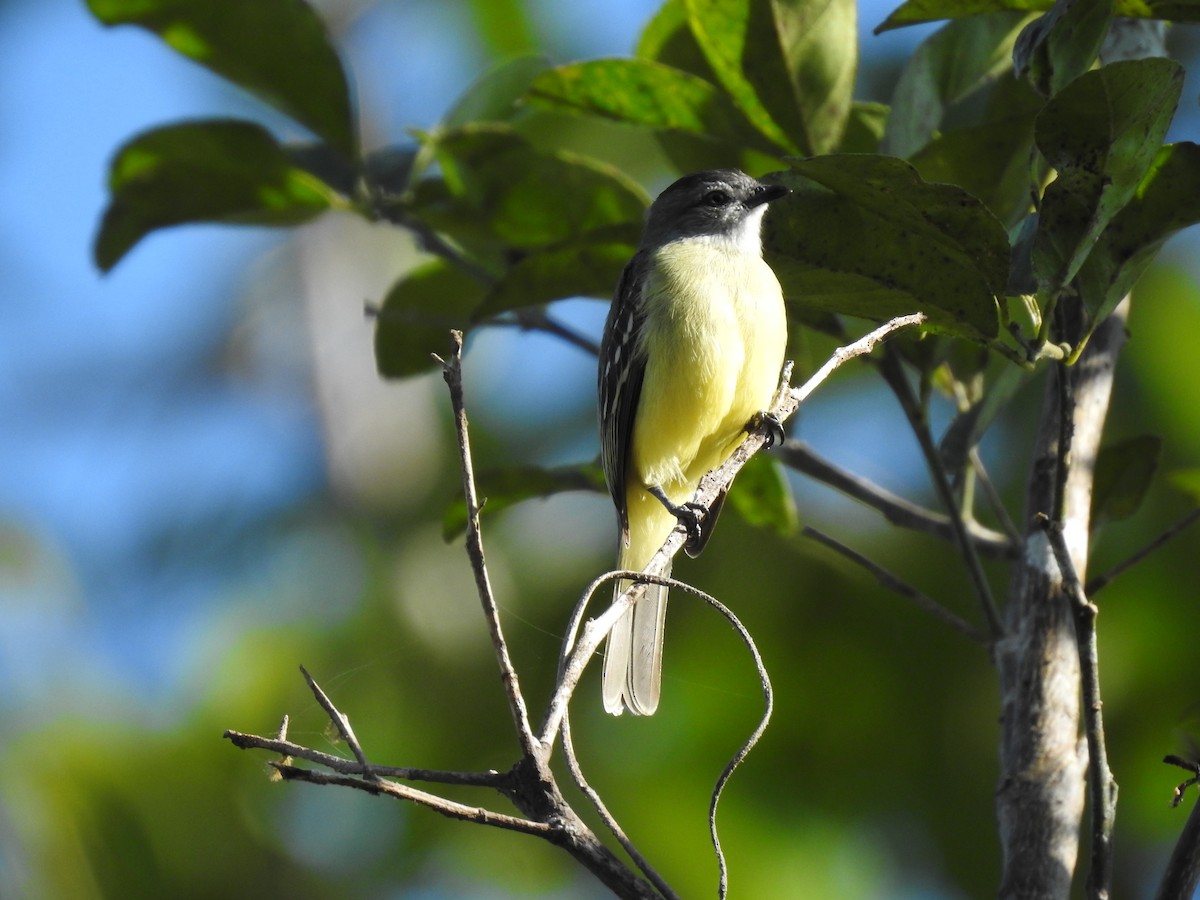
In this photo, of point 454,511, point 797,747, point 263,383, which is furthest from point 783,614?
point 263,383

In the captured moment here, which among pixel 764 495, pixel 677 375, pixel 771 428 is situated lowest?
pixel 764 495

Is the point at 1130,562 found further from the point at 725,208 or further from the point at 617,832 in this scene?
the point at 725,208

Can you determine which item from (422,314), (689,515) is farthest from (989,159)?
(422,314)

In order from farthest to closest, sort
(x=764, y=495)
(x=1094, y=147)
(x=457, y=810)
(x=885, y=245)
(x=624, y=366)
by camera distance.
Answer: (x=624, y=366), (x=764, y=495), (x=885, y=245), (x=1094, y=147), (x=457, y=810)

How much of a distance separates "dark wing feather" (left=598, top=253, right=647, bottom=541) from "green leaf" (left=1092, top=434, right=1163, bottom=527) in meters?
1.50

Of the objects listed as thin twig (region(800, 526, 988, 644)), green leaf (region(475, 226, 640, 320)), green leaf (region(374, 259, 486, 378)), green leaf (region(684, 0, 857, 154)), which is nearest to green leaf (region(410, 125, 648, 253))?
green leaf (region(475, 226, 640, 320))

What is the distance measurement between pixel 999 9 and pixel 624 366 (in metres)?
1.78

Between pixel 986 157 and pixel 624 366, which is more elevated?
pixel 986 157

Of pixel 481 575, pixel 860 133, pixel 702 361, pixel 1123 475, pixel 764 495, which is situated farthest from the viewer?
Result: pixel 702 361

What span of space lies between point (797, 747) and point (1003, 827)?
2035 mm

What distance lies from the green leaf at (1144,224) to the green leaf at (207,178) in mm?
1904

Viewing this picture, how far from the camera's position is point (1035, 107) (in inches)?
107

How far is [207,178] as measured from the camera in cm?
336

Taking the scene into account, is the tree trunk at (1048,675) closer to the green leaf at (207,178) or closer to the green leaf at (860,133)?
the green leaf at (860,133)
